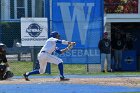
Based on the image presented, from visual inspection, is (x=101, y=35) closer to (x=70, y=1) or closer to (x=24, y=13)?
(x=70, y=1)

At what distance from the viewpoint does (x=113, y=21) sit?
25344 mm

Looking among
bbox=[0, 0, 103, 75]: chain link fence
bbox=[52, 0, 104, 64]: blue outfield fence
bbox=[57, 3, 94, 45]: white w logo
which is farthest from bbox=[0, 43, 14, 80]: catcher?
bbox=[57, 3, 94, 45]: white w logo

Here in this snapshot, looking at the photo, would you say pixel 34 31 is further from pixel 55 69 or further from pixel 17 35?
pixel 55 69

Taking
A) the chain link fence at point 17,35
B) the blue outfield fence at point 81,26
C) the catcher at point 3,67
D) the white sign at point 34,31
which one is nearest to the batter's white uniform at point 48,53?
the catcher at point 3,67

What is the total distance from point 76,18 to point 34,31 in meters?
2.23

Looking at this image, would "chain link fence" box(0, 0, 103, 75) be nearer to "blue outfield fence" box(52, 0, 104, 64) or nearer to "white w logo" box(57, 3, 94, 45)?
"blue outfield fence" box(52, 0, 104, 64)

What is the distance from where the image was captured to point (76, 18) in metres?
23.3

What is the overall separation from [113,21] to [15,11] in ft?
16.8

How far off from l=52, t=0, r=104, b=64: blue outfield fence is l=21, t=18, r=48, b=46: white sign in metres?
1.06

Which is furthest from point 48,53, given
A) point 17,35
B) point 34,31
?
point 17,35

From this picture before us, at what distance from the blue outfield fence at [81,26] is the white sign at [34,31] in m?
1.06

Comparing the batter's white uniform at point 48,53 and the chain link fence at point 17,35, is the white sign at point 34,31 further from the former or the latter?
the batter's white uniform at point 48,53

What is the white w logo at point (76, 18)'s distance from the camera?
23172mm

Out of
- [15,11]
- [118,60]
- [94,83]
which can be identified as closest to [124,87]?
[94,83]
